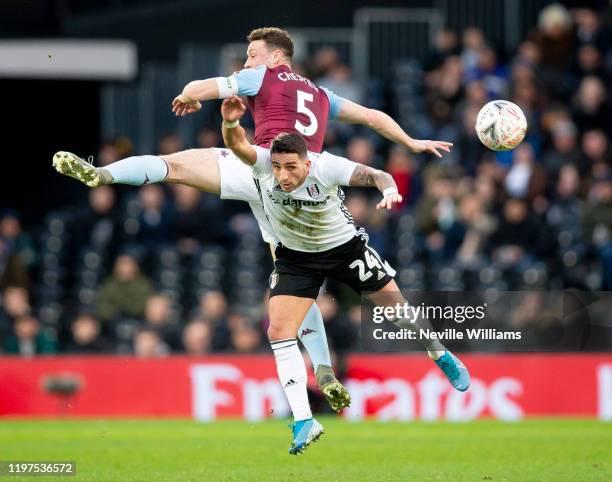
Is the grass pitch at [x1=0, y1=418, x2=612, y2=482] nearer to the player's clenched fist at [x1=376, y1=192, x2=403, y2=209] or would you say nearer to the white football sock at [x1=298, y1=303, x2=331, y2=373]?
the white football sock at [x1=298, y1=303, x2=331, y2=373]

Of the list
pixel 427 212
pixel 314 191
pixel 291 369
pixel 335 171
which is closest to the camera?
pixel 335 171

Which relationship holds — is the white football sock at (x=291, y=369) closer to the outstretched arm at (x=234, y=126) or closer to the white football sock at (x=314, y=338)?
the white football sock at (x=314, y=338)

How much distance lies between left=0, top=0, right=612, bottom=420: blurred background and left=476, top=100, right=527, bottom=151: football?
692cm

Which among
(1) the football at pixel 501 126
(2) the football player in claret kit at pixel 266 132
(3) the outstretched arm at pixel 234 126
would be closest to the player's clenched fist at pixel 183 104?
(3) the outstretched arm at pixel 234 126

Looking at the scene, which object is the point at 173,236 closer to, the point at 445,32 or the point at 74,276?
the point at 74,276

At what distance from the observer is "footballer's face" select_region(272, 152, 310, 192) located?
36.3 ft

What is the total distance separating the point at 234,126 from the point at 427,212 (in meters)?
9.56

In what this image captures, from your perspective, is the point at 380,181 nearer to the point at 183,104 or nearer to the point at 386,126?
the point at 386,126

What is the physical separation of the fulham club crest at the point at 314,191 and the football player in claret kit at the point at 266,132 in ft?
1.82

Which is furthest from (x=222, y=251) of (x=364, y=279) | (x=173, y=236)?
(x=364, y=279)

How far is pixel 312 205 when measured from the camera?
1155 centimetres

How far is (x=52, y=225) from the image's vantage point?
872 inches

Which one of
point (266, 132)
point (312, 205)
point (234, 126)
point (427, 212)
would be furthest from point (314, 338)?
point (427, 212)

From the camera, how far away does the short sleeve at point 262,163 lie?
1123 centimetres
